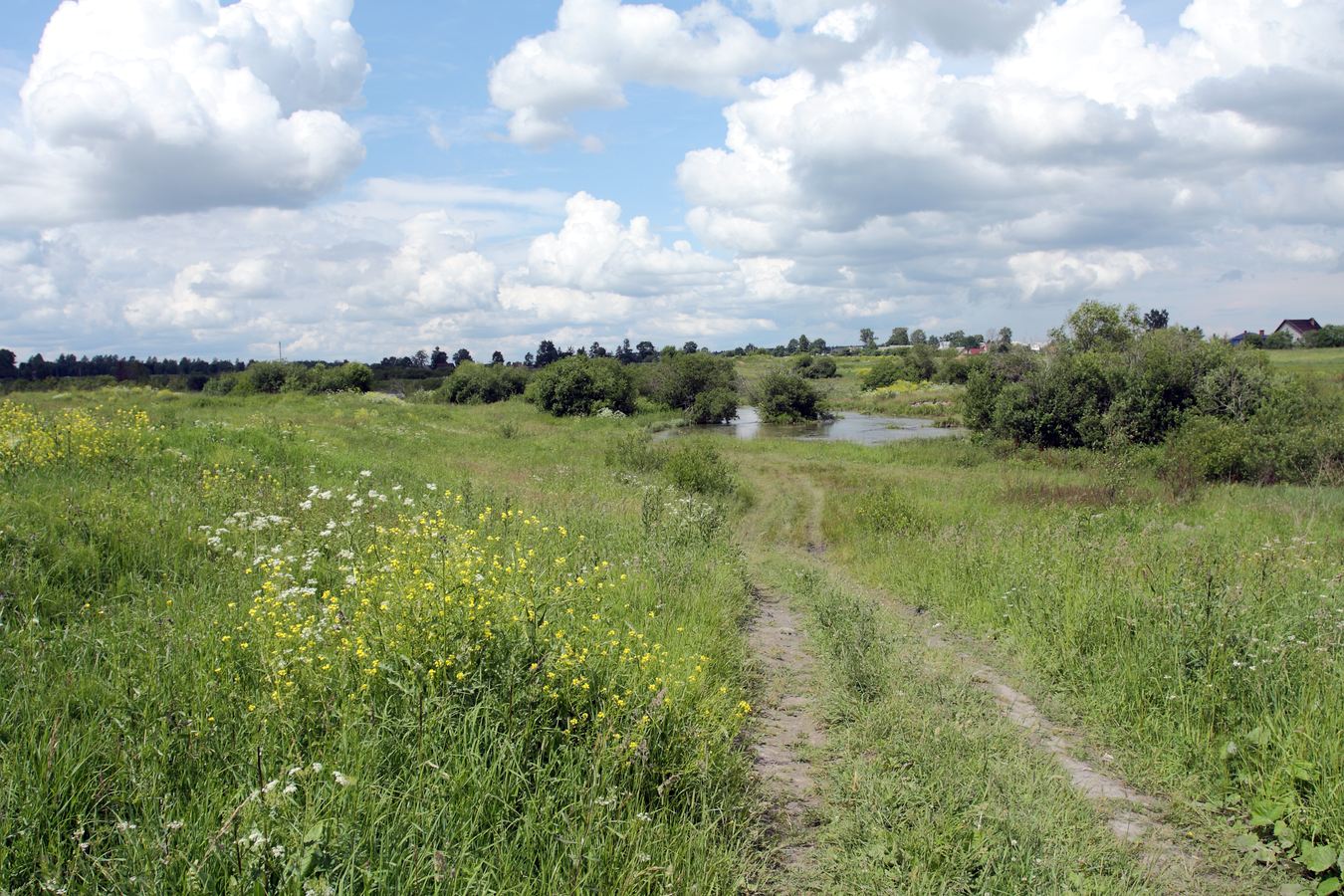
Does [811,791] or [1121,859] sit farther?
[811,791]

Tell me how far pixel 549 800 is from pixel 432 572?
161 cm

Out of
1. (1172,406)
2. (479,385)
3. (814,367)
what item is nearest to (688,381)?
(479,385)

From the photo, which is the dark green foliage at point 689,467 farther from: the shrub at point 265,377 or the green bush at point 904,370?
the green bush at point 904,370

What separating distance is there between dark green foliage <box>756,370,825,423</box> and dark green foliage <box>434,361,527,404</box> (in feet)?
78.4

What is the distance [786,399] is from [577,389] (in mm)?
16723

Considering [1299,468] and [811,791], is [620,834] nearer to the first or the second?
[811,791]

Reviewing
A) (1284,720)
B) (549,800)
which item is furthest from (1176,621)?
(549,800)

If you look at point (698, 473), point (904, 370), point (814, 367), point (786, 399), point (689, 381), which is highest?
point (814, 367)

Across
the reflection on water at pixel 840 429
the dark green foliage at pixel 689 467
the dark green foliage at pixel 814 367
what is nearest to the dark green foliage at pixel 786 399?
the reflection on water at pixel 840 429

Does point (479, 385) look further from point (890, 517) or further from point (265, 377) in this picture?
point (890, 517)

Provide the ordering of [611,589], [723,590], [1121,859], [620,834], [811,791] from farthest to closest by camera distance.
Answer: [723,590] → [611,589] → [811,791] → [1121,859] → [620,834]

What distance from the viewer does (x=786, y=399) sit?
59312mm

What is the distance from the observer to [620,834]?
Answer: 317 cm

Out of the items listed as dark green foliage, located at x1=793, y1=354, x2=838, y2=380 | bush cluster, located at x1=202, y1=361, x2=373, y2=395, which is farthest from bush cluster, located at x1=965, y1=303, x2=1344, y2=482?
dark green foliage, located at x1=793, y1=354, x2=838, y2=380
